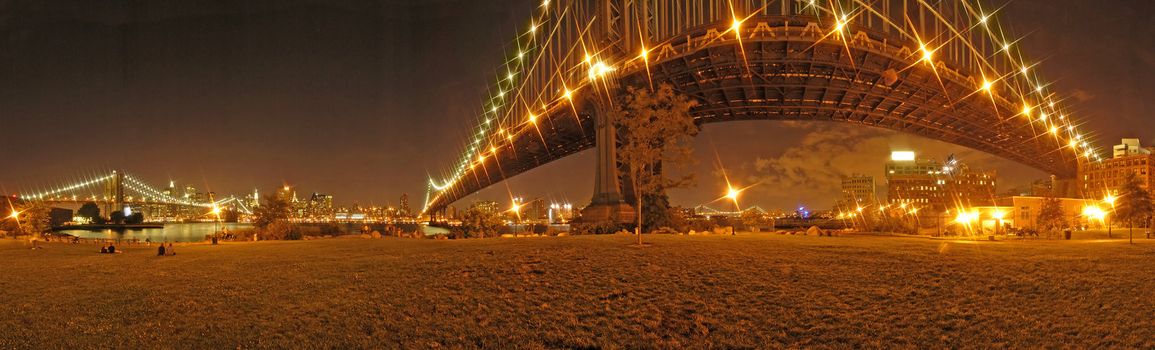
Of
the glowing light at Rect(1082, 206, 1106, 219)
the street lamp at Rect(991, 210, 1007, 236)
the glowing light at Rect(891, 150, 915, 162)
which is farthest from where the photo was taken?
the glowing light at Rect(891, 150, 915, 162)

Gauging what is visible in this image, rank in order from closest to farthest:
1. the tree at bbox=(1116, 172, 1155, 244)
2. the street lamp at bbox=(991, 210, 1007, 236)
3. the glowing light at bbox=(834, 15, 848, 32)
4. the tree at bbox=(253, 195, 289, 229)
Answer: the tree at bbox=(1116, 172, 1155, 244) < the street lamp at bbox=(991, 210, 1007, 236) < the glowing light at bbox=(834, 15, 848, 32) < the tree at bbox=(253, 195, 289, 229)

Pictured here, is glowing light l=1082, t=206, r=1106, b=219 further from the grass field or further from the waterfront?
the waterfront

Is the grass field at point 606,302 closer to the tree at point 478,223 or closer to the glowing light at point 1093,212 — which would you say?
the tree at point 478,223

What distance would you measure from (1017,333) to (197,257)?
19575mm

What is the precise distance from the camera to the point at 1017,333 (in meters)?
8.37

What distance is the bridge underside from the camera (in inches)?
1342

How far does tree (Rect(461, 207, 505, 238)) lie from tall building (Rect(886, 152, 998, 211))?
89566 mm

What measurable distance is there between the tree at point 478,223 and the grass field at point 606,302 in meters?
15.9

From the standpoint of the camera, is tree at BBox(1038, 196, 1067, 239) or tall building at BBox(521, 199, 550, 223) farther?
tall building at BBox(521, 199, 550, 223)

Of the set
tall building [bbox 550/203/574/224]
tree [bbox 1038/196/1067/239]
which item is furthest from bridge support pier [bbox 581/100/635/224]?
tall building [bbox 550/203/574/224]

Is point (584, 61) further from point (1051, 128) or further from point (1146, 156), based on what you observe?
point (1146, 156)

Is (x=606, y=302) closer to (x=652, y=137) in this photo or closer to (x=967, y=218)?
(x=652, y=137)

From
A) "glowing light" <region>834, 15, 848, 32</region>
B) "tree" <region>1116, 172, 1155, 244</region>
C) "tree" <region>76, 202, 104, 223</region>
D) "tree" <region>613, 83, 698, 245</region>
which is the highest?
"glowing light" <region>834, 15, 848, 32</region>

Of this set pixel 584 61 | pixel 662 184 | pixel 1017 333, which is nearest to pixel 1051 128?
pixel 584 61
